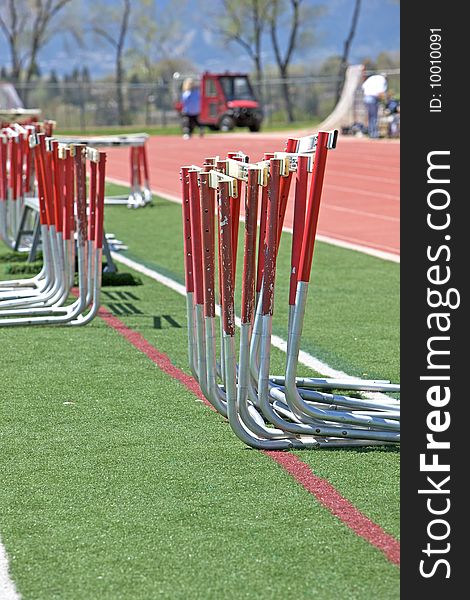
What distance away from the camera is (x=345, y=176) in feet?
82.8

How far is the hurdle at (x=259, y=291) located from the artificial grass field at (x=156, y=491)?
6.3 inches

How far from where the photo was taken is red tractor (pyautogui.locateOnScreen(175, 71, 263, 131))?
48.3 meters

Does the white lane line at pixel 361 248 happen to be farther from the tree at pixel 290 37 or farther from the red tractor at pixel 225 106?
the tree at pixel 290 37

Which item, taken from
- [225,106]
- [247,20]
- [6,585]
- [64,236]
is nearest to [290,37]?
[247,20]

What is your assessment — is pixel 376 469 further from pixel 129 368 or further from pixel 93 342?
pixel 93 342

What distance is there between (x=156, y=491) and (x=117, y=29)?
619 ft

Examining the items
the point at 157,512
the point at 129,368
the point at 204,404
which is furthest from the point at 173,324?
the point at 157,512

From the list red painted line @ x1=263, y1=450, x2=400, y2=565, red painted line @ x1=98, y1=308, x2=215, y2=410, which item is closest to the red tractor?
red painted line @ x1=98, y1=308, x2=215, y2=410

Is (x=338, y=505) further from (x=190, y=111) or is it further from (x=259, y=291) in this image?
(x=190, y=111)

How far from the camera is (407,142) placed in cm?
478

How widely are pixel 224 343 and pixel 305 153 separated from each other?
2.92ft

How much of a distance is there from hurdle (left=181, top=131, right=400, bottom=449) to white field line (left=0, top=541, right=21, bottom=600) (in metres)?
1.50

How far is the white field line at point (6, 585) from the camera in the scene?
412 cm

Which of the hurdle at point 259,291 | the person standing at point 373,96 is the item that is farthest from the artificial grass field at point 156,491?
the person standing at point 373,96
